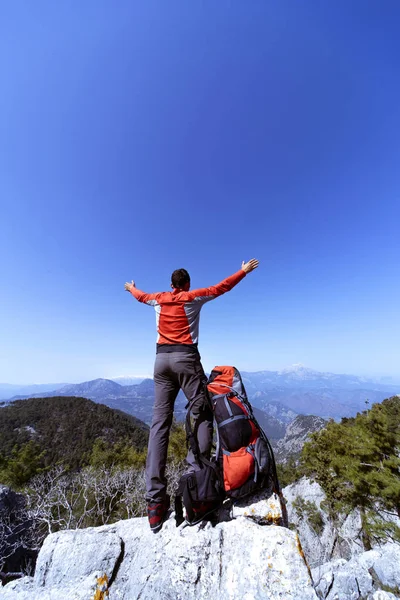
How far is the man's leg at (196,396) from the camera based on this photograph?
3574 millimetres

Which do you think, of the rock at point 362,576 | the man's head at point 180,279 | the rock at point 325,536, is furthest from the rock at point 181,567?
the rock at point 325,536

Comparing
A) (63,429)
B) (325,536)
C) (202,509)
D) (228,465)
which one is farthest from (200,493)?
(63,429)

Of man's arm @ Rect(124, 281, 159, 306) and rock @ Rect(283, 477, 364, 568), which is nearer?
man's arm @ Rect(124, 281, 159, 306)

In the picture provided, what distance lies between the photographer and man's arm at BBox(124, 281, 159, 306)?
453 centimetres

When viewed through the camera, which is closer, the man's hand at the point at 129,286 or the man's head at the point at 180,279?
the man's head at the point at 180,279

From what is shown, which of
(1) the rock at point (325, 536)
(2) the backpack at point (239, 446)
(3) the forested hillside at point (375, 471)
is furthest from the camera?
(1) the rock at point (325, 536)

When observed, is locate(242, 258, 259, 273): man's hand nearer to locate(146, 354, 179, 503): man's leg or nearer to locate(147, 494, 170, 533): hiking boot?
locate(146, 354, 179, 503): man's leg

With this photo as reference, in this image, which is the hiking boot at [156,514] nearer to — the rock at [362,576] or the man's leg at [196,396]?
the man's leg at [196,396]

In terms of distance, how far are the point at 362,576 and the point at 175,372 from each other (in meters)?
20.8

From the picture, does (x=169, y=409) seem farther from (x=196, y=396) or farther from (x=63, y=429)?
(x=63, y=429)

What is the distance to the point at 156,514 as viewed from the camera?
3.40 m

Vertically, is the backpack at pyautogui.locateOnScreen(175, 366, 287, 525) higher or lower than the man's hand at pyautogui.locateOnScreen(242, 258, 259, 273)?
lower

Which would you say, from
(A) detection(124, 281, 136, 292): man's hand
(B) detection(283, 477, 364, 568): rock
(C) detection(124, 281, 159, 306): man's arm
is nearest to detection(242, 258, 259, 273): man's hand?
(C) detection(124, 281, 159, 306): man's arm

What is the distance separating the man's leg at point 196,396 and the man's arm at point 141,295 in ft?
4.14
